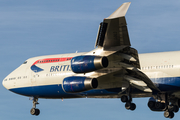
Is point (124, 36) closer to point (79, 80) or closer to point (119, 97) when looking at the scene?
point (79, 80)

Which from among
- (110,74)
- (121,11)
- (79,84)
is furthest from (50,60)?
(121,11)

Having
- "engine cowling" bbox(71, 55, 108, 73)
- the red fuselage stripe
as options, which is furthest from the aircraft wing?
the red fuselage stripe

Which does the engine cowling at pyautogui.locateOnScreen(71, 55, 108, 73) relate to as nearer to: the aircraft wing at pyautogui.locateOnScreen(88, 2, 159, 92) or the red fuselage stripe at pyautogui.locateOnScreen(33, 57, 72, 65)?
the aircraft wing at pyautogui.locateOnScreen(88, 2, 159, 92)

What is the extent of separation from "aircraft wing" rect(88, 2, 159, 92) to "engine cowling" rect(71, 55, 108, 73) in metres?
0.84

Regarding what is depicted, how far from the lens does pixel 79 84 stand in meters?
26.6

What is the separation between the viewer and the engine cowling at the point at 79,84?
26.3m

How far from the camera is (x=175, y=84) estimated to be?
2783cm

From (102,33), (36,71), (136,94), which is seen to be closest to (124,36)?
(102,33)

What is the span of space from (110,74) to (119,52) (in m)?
2.82

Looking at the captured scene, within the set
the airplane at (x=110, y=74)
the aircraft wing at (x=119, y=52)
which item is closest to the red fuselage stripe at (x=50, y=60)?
the airplane at (x=110, y=74)

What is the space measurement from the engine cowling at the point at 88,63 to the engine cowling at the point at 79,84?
5.26ft

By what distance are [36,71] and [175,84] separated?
11.5 meters

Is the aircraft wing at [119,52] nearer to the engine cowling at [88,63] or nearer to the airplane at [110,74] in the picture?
the airplane at [110,74]

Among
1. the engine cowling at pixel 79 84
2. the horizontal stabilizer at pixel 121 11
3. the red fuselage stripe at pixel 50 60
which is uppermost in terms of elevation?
the horizontal stabilizer at pixel 121 11
